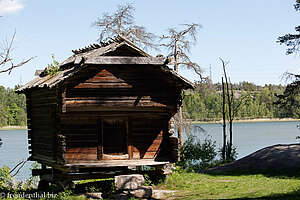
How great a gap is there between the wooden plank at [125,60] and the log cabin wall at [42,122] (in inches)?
88.0

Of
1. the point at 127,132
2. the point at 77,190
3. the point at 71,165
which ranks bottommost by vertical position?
the point at 77,190

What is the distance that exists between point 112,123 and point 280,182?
7773mm

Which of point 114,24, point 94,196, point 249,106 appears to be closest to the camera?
point 94,196

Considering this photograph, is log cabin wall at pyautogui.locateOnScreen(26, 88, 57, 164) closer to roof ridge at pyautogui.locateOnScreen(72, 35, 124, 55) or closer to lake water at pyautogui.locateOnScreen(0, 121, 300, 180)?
roof ridge at pyautogui.locateOnScreen(72, 35, 124, 55)

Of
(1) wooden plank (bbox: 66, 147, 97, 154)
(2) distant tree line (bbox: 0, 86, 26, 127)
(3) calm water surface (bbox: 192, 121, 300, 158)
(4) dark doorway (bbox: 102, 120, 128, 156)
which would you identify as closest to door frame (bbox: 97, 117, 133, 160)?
(4) dark doorway (bbox: 102, 120, 128, 156)

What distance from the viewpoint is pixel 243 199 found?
13625mm

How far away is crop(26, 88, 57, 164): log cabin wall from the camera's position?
16.0 meters

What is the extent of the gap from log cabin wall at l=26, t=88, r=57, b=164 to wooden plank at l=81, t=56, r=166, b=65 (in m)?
2.24

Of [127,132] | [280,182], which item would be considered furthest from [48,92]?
[280,182]

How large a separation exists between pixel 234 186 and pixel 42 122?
9052 millimetres

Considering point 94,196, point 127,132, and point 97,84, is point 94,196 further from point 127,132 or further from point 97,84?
point 97,84

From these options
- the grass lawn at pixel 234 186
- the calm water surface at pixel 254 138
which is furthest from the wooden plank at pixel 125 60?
the calm water surface at pixel 254 138

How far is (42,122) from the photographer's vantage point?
57.7 feet

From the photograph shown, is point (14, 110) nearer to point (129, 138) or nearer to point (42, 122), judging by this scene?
point (42, 122)
